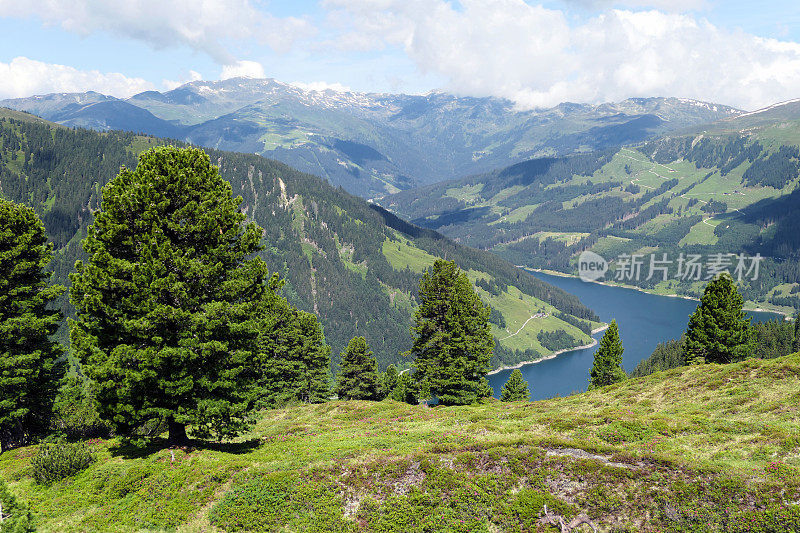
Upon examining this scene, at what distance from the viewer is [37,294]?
107 ft

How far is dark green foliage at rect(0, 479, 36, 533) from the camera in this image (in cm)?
1469

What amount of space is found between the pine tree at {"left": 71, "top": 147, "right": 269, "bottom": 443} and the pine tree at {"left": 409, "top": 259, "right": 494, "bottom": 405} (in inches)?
1264

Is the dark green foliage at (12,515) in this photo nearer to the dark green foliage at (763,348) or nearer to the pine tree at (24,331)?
the pine tree at (24,331)

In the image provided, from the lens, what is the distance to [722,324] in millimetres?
66125

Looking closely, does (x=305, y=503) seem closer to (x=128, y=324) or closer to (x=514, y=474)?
(x=514, y=474)

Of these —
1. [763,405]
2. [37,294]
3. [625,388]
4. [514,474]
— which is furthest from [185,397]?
[625,388]

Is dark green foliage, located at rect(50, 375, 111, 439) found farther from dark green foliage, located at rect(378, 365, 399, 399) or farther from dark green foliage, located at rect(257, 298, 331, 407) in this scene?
dark green foliage, located at rect(378, 365, 399, 399)

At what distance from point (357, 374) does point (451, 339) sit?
33358 millimetres

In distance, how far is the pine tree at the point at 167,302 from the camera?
2166 cm

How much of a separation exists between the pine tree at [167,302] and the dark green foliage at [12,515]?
624 cm

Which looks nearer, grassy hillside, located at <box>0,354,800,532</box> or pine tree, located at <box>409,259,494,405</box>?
grassy hillside, located at <box>0,354,800,532</box>

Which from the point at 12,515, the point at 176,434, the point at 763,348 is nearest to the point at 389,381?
the point at 176,434

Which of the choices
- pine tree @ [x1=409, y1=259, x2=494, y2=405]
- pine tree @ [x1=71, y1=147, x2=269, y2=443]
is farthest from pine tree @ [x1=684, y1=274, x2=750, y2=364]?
pine tree @ [x1=71, y1=147, x2=269, y2=443]

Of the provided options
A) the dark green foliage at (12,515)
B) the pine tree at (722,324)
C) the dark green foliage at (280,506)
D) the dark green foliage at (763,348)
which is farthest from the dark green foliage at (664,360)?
the dark green foliage at (12,515)
